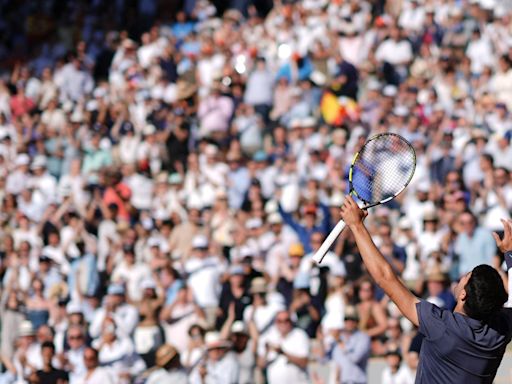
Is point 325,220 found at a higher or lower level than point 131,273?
higher

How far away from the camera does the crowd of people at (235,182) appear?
12297 millimetres

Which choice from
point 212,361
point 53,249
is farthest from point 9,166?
point 212,361

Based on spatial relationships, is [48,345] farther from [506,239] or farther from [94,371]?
[506,239]

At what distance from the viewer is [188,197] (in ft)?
54.1

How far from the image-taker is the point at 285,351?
11.9m

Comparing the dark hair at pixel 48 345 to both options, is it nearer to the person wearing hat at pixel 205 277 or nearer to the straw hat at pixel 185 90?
the person wearing hat at pixel 205 277

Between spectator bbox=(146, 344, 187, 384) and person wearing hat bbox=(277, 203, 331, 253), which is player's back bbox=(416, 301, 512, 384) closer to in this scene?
spectator bbox=(146, 344, 187, 384)

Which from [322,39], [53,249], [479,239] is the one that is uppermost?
[322,39]

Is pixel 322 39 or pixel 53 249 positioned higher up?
pixel 322 39

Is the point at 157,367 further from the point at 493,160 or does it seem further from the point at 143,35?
the point at 143,35

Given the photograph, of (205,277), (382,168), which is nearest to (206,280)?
(205,277)

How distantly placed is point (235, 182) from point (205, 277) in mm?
2568

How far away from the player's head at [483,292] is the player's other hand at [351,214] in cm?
51

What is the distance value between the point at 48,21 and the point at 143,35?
279cm
